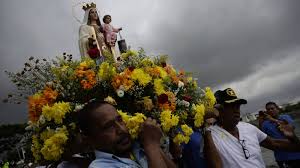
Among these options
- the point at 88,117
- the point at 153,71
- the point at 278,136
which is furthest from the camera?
the point at 278,136

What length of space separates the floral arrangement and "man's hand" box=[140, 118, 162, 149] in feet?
1.23

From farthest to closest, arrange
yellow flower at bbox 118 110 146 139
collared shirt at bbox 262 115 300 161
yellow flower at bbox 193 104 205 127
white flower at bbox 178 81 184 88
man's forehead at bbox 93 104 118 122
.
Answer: collared shirt at bbox 262 115 300 161 < white flower at bbox 178 81 184 88 < yellow flower at bbox 193 104 205 127 < yellow flower at bbox 118 110 146 139 < man's forehead at bbox 93 104 118 122

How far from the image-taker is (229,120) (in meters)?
4.74

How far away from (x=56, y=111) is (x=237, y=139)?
2.06m

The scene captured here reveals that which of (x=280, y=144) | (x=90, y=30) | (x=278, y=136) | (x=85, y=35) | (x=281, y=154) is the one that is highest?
(x=90, y=30)

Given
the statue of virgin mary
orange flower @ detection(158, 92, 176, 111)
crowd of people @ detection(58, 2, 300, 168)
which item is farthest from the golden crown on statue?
orange flower @ detection(158, 92, 176, 111)

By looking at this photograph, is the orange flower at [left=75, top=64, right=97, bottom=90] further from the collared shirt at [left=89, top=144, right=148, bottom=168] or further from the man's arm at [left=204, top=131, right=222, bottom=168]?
the man's arm at [left=204, top=131, right=222, bottom=168]

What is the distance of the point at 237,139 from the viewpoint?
4.61 meters

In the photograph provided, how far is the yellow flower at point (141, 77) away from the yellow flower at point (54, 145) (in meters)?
0.90

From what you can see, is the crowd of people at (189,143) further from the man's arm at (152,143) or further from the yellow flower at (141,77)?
the yellow flower at (141,77)

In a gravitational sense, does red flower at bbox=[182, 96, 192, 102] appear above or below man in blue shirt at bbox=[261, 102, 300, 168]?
above

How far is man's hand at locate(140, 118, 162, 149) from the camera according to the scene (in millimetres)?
3065

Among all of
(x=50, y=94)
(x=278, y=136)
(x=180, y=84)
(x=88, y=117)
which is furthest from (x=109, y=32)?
(x=88, y=117)

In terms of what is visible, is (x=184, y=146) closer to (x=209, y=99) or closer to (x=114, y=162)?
(x=209, y=99)
